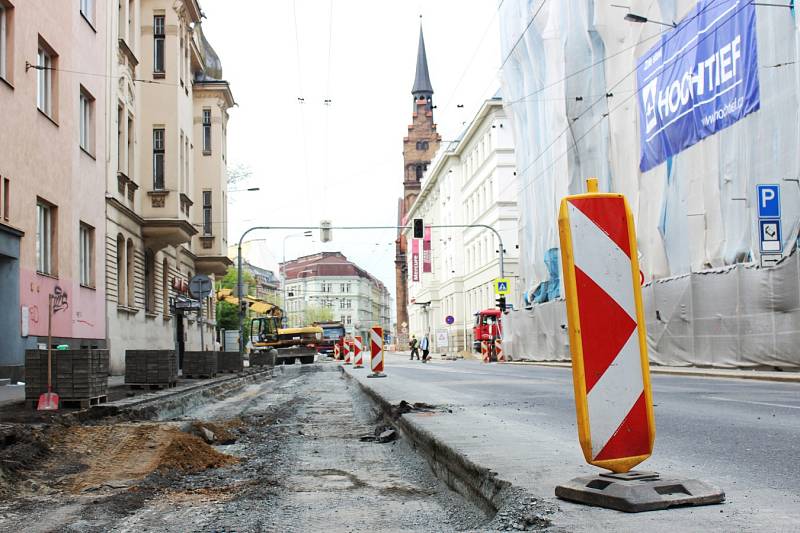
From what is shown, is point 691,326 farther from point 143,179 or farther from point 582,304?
point 582,304

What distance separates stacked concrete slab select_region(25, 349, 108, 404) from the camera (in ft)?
35.7

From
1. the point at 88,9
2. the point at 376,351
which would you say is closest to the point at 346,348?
the point at 376,351

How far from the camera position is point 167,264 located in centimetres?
3241

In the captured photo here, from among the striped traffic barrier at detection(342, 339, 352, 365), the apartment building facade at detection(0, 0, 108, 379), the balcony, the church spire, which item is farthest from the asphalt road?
the church spire

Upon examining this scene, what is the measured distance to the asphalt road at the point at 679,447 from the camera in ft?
12.4

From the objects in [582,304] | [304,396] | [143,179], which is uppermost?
[143,179]

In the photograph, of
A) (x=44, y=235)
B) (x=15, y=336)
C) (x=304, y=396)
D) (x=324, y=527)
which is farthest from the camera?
(x=44, y=235)

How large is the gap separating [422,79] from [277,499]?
383 feet

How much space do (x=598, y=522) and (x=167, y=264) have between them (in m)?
30.2

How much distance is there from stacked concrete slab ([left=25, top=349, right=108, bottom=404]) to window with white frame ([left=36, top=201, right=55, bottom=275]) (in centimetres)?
812

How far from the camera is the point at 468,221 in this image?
7469 centimetres

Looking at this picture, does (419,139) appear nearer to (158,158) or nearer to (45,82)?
(158,158)

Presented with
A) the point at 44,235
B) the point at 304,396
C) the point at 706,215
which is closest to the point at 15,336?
the point at 44,235

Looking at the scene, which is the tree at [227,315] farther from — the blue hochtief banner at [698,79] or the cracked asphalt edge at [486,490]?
the cracked asphalt edge at [486,490]
